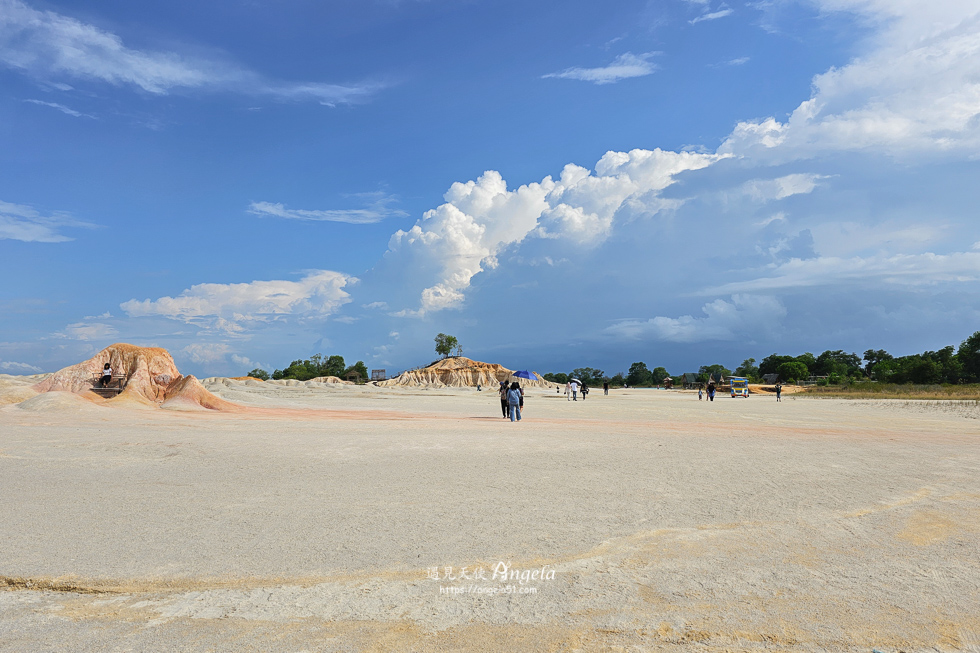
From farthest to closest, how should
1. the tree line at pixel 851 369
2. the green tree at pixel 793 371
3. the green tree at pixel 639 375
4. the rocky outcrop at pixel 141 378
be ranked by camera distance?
the green tree at pixel 639 375 → the green tree at pixel 793 371 → the tree line at pixel 851 369 → the rocky outcrop at pixel 141 378

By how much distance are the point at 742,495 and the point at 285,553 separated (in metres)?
7.16

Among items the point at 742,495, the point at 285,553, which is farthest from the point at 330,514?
the point at 742,495

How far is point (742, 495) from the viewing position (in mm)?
9258

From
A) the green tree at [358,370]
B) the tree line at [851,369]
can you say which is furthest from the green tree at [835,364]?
the green tree at [358,370]

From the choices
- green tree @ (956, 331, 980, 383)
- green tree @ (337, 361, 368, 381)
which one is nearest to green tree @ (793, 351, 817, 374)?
green tree @ (956, 331, 980, 383)

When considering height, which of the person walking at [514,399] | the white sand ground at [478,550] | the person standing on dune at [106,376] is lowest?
the white sand ground at [478,550]

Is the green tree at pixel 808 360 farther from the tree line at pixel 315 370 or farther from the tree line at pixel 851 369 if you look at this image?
the tree line at pixel 315 370

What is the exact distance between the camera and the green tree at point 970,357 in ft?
290

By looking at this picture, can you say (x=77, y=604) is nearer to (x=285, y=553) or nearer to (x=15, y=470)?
(x=285, y=553)

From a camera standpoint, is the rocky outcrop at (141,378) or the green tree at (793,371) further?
the green tree at (793,371)

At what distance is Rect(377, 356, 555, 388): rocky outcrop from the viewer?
103m

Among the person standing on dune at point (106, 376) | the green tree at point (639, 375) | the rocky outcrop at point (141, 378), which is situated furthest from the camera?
the green tree at point (639, 375)

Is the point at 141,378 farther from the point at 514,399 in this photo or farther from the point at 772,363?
the point at 772,363

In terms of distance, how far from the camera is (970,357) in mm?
90562
